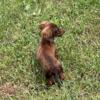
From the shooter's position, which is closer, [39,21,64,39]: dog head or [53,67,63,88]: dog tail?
[53,67,63,88]: dog tail

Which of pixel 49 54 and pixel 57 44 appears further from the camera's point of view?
pixel 57 44

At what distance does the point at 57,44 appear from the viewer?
7.08 metres

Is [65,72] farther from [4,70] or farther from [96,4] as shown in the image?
[96,4]

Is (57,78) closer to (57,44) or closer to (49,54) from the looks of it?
(49,54)

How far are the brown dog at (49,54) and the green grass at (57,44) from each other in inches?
7.2

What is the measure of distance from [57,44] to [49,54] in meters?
0.78


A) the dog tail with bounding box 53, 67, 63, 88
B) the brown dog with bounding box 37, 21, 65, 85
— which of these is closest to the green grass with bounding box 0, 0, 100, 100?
the dog tail with bounding box 53, 67, 63, 88

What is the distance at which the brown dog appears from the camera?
6.20 m

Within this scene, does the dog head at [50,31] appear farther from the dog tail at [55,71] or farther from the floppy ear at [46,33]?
the dog tail at [55,71]

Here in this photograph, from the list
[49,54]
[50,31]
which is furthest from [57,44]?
[49,54]

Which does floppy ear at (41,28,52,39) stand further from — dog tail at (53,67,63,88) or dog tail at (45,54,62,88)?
dog tail at (53,67,63,88)

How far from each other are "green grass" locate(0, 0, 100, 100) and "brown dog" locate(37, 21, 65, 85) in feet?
0.60

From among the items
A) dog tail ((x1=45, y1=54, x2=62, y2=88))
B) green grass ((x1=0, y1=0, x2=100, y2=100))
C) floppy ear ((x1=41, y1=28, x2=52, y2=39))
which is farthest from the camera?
floppy ear ((x1=41, y1=28, x2=52, y2=39))

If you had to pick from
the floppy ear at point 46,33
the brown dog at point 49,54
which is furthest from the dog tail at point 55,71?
the floppy ear at point 46,33
